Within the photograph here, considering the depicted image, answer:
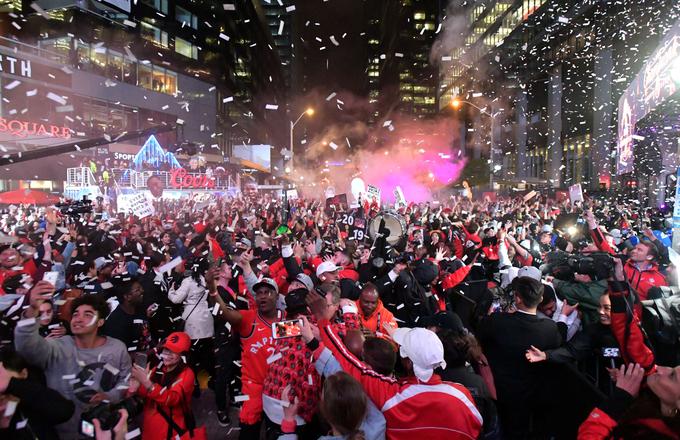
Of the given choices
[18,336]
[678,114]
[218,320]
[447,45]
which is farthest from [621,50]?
[447,45]

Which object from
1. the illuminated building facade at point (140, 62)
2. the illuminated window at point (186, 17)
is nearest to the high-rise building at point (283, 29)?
the illuminated building facade at point (140, 62)

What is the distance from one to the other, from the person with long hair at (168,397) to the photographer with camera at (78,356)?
6.6 inches

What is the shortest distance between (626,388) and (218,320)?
4.32 meters

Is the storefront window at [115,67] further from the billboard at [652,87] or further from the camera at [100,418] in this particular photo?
the camera at [100,418]

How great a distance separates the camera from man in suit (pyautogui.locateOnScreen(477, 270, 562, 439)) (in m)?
3.66

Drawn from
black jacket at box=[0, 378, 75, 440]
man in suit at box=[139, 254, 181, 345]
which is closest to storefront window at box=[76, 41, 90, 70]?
man in suit at box=[139, 254, 181, 345]

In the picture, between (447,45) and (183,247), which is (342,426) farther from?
(447,45)

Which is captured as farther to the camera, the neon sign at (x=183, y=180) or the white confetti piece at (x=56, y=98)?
the white confetti piece at (x=56, y=98)

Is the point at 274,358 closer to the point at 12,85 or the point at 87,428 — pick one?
the point at 87,428

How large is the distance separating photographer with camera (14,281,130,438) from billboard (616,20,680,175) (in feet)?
39.6

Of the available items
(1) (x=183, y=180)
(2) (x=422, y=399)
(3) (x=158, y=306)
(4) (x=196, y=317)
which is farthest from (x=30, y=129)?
(2) (x=422, y=399)

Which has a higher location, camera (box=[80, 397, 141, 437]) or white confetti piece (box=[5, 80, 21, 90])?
white confetti piece (box=[5, 80, 21, 90])

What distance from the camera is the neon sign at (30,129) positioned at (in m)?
23.8

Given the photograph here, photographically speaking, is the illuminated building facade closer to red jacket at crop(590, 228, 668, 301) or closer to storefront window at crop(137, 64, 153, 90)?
storefront window at crop(137, 64, 153, 90)
